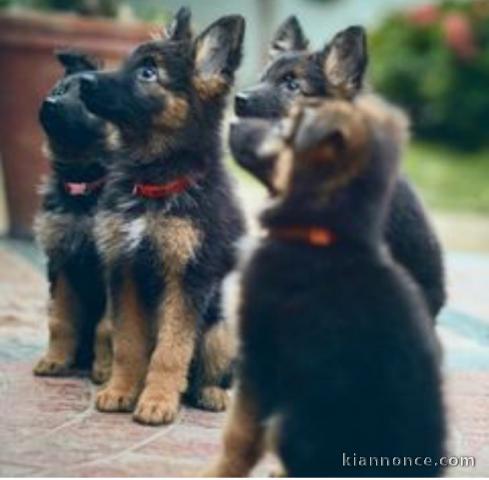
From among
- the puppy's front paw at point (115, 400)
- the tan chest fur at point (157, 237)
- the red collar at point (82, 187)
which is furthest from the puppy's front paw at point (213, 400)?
the red collar at point (82, 187)

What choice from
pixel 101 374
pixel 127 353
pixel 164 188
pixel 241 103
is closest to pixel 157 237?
pixel 164 188

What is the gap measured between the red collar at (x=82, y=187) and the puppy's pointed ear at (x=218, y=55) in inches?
29.2

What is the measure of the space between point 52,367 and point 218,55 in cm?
169

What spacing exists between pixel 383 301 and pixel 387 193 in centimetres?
38

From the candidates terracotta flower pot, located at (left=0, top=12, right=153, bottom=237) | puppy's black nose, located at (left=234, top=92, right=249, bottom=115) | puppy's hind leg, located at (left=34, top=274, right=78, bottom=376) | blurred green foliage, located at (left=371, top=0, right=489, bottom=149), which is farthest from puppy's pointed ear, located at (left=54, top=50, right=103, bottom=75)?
blurred green foliage, located at (left=371, top=0, right=489, bottom=149)

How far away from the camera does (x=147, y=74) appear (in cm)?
549

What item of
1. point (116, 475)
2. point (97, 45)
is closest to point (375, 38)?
point (97, 45)

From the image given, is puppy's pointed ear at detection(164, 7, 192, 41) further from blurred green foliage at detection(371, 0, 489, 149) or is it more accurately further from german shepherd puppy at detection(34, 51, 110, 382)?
blurred green foliage at detection(371, 0, 489, 149)

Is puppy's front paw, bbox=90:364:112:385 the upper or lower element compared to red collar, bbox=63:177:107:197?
lower

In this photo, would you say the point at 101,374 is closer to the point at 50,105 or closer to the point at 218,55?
the point at 50,105

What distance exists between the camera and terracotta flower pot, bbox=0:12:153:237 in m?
9.96

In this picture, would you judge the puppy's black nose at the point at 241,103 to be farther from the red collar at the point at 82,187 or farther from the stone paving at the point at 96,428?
the stone paving at the point at 96,428

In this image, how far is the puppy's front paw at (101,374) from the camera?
5.89m

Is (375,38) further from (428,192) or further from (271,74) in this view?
(271,74)
